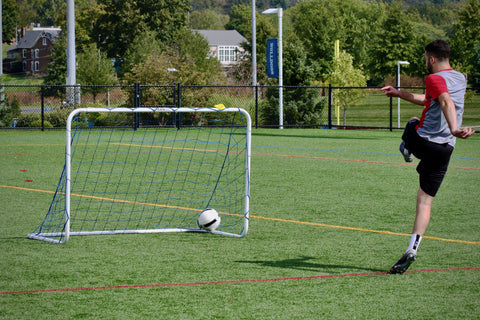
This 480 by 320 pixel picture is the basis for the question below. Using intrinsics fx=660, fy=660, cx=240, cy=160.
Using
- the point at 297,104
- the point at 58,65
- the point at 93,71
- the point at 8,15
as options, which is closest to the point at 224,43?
the point at 8,15

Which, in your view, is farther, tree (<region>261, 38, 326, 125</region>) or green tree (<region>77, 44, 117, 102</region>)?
green tree (<region>77, 44, 117, 102</region>)

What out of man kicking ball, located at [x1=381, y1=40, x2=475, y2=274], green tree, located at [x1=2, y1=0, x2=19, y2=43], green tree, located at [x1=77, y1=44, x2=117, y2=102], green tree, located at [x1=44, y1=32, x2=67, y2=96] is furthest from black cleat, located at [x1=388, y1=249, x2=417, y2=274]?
green tree, located at [x1=2, y1=0, x2=19, y2=43]

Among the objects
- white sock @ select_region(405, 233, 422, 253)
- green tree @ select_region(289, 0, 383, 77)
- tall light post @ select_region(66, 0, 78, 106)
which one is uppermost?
green tree @ select_region(289, 0, 383, 77)

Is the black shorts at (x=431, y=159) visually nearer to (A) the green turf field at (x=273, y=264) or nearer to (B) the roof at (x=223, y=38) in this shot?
(A) the green turf field at (x=273, y=264)

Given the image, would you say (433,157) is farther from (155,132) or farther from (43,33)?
(43,33)

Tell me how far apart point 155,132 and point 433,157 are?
1975 cm

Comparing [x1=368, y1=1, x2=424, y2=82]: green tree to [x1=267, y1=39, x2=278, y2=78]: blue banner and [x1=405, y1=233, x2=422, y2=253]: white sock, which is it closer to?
[x1=267, y1=39, x2=278, y2=78]: blue banner

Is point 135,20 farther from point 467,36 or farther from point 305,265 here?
point 305,265

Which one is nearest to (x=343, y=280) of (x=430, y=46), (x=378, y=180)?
(x=430, y=46)

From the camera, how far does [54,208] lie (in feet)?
31.1

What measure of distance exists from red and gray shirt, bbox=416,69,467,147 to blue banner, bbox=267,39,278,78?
965 inches

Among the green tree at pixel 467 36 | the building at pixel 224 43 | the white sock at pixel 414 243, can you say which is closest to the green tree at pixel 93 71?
the green tree at pixel 467 36

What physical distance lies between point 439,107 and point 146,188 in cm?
677

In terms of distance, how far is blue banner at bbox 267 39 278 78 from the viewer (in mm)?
30250
